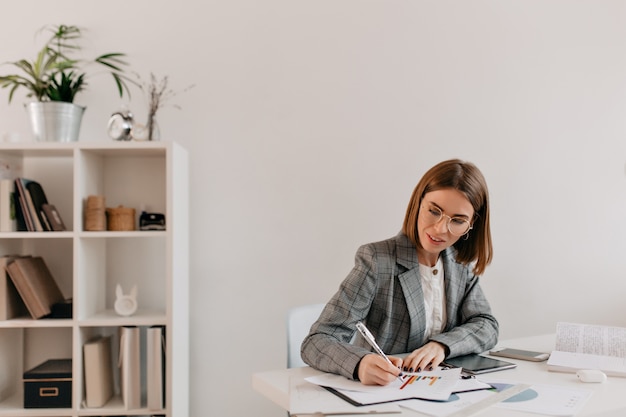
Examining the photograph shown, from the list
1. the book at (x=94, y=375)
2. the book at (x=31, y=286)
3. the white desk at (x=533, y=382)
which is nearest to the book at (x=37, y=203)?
the book at (x=31, y=286)

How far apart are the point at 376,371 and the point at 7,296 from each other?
1656 millimetres

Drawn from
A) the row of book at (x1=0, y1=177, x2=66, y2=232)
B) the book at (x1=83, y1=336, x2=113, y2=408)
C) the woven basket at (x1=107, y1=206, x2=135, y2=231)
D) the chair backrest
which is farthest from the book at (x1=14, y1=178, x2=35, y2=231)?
the chair backrest

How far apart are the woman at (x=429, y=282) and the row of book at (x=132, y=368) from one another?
91 cm

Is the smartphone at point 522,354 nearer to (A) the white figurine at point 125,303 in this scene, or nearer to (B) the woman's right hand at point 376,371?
(B) the woman's right hand at point 376,371

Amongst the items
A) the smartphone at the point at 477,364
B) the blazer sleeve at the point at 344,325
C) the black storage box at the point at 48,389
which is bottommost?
the black storage box at the point at 48,389

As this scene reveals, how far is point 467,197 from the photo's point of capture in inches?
76.4

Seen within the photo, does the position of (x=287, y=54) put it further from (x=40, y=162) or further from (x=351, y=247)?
(x=40, y=162)

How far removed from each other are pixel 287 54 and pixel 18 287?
4.91ft

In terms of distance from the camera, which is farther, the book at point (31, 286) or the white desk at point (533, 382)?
the book at point (31, 286)

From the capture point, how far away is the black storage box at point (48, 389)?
2525mm

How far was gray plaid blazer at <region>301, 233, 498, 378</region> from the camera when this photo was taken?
1.85 meters

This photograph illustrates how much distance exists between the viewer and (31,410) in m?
2.52

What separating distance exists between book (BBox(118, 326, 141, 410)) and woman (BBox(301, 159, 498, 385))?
980 mm

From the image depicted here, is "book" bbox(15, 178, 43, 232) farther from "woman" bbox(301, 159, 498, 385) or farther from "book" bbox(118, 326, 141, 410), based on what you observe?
"woman" bbox(301, 159, 498, 385)
